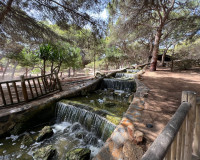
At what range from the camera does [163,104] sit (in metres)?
2.97

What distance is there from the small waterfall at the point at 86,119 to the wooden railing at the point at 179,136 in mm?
1800

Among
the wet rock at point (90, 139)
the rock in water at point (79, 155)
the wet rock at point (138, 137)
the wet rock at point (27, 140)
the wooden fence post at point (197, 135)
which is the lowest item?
the wet rock at point (90, 139)

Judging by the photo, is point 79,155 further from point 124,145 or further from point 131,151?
point 131,151

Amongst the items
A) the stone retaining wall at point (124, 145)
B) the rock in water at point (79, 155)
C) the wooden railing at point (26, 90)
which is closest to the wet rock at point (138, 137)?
the stone retaining wall at point (124, 145)

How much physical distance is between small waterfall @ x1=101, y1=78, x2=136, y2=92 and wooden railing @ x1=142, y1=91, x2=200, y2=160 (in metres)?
5.37

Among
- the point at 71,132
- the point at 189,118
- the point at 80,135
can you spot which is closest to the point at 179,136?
the point at 189,118

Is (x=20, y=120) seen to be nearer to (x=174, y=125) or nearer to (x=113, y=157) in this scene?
(x=113, y=157)

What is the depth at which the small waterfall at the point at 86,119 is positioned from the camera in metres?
2.97

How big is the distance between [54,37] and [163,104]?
482cm

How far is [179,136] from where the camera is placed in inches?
36.4

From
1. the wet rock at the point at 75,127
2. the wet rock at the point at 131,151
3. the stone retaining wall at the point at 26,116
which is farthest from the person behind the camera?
the wet rock at the point at 75,127

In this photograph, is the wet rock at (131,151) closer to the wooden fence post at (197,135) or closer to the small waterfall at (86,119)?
the wooden fence post at (197,135)

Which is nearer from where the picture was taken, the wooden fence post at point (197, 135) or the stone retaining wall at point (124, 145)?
the wooden fence post at point (197, 135)

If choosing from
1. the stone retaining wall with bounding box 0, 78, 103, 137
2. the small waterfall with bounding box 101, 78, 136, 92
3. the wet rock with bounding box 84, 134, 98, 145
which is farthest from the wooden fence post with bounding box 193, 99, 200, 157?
the small waterfall with bounding box 101, 78, 136, 92
